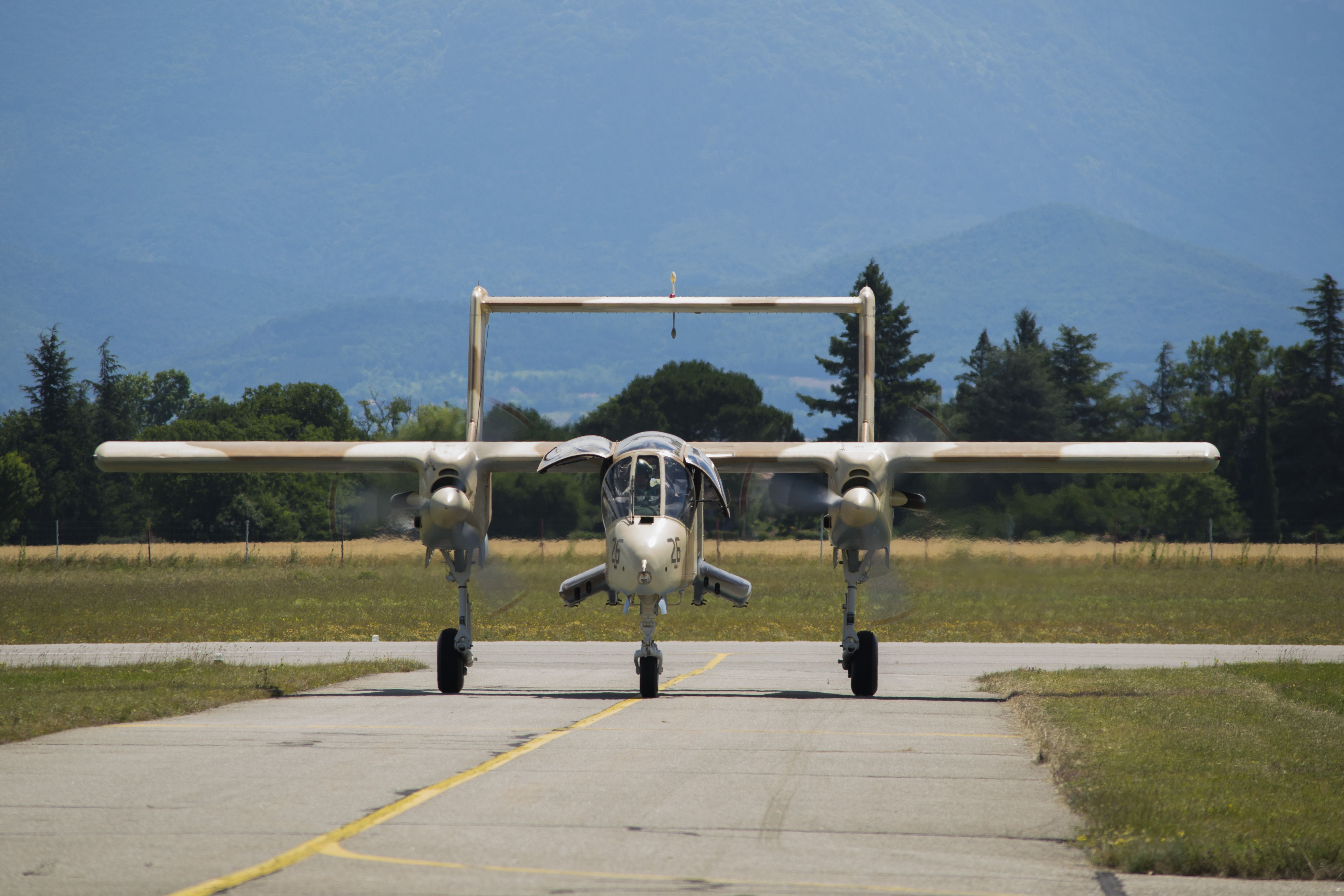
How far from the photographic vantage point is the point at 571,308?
18.3 meters

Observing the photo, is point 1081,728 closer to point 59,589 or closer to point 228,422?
point 59,589

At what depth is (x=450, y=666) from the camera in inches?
695

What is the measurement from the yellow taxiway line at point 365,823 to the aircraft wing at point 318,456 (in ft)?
15.5

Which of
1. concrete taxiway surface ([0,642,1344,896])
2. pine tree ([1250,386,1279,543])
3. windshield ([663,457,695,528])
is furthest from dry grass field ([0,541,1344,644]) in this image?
pine tree ([1250,386,1279,543])

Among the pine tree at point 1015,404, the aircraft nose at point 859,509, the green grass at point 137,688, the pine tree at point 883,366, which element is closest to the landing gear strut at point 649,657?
→ the aircraft nose at point 859,509

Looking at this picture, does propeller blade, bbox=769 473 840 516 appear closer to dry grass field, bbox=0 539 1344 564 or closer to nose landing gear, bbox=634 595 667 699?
nose landing gear, bbox=634 595 667 699

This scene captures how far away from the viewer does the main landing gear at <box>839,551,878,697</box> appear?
17.6 meters

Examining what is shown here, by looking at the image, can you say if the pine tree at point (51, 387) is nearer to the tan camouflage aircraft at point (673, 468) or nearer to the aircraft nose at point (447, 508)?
the tan camouflage aircraft at point (673, 468)

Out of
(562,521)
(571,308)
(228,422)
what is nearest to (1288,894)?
(571,308)

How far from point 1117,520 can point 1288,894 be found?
30.1 meters

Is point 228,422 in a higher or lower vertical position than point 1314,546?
higher

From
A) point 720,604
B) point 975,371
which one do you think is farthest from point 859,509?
point 975,371

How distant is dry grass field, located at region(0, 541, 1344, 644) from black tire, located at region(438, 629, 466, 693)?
1.07 m

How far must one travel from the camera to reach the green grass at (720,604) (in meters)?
23.9
